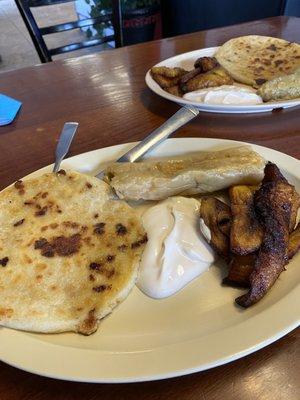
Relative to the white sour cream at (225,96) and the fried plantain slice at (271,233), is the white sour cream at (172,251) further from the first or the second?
the white sour cream at (225,96)

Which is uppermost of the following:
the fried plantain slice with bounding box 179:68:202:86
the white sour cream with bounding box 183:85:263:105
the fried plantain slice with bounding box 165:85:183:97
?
the white sour cream with bounding box 183:85:263:105

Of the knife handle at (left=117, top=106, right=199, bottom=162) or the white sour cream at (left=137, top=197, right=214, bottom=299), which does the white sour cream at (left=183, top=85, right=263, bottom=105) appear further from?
the white sour cream at (left=137, top=197, right=214, bottom=299)

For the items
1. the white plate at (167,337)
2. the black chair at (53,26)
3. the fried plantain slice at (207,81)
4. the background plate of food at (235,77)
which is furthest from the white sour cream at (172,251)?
the black chair at (53,26)

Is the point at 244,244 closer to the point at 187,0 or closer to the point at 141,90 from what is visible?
the point at 141,90

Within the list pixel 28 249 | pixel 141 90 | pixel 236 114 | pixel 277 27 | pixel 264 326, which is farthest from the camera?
pixel 277 27

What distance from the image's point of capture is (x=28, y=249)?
86cm

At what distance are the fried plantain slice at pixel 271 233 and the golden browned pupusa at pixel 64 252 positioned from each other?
0.87 feet

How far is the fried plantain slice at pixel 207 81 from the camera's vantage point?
1.52 m

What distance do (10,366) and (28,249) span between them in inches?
10.3

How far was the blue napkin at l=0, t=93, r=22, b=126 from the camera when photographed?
151cm

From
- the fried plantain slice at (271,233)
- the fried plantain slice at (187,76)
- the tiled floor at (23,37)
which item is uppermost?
the fried plantain slice at (271,233)

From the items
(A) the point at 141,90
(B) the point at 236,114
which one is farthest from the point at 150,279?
(A) the point at 141,90

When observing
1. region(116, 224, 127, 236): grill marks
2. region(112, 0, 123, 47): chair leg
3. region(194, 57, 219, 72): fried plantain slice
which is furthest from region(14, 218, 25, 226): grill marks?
region(112, 0, 123, 47): chair leg

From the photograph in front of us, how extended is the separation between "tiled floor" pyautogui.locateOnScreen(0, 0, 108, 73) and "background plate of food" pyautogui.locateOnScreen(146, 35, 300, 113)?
12.1 feet
